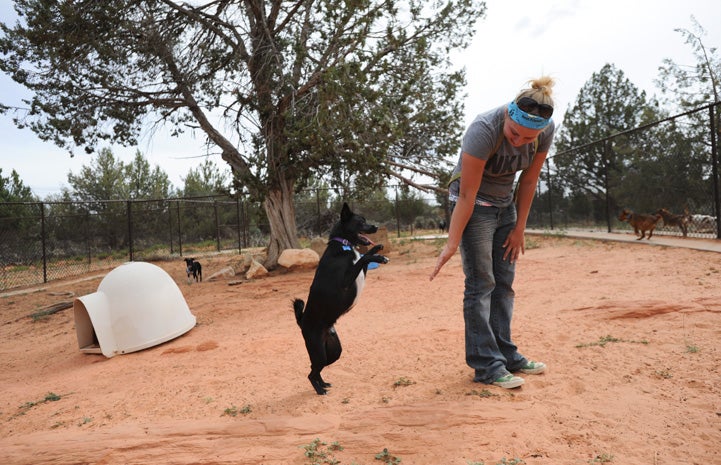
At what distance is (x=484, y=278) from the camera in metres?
3.15

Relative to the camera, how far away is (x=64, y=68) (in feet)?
36.6

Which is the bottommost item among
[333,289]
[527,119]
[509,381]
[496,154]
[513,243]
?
[509,381]

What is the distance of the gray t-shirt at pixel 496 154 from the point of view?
9.45 feet

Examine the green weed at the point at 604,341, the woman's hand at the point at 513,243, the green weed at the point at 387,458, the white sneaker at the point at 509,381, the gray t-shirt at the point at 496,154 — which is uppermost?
the gray t-shirt at the point at 496,154

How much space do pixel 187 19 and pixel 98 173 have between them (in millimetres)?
19242

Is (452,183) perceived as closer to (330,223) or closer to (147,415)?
(147,415)

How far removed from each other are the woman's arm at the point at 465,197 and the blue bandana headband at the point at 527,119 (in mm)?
309

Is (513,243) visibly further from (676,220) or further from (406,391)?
(676,220)

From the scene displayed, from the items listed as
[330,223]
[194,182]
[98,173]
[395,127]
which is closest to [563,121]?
[330,223]

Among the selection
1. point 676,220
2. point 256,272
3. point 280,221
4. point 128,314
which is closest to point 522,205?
point 128,314

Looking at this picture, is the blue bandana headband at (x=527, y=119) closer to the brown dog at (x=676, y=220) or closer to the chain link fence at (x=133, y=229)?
the brown dog at (x=676, y=220)

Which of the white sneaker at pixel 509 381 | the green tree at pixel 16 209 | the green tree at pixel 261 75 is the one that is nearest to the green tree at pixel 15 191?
the green tree at pixel 16 209

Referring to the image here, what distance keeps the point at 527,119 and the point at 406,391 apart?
1.99 meters

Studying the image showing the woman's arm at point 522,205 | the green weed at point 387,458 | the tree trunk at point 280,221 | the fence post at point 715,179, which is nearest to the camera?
the green weed at point 387,458
